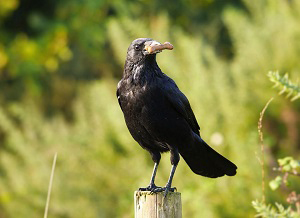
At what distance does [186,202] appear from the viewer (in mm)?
6227

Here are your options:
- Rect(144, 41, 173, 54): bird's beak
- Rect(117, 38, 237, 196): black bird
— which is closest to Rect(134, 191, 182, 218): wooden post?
Rect(117, 38, 237, 196): black bird

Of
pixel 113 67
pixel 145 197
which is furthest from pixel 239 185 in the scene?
pixel 113 67

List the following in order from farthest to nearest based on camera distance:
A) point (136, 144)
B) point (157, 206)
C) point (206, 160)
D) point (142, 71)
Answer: point (136, 144)
point (206, 160)
point (142, 71)
point (157, 206)

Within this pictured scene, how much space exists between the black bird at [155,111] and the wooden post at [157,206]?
28 cm

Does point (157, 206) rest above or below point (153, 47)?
below

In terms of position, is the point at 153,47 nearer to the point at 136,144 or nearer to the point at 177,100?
the point at 177,100

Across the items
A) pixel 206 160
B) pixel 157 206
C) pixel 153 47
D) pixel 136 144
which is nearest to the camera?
pixel 157 206

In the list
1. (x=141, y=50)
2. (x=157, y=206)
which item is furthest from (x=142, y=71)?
(x=157, y=206)

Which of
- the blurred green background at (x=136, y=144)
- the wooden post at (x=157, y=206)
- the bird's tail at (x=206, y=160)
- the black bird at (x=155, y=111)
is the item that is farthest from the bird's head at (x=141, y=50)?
the blurred green background at (x=136, y=144)

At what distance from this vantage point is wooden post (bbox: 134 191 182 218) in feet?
9.95

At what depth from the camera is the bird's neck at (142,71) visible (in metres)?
3.50

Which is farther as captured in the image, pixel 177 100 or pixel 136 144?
pixel 136 144

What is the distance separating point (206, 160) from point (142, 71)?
2.30ft

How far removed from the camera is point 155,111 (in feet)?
11.3
